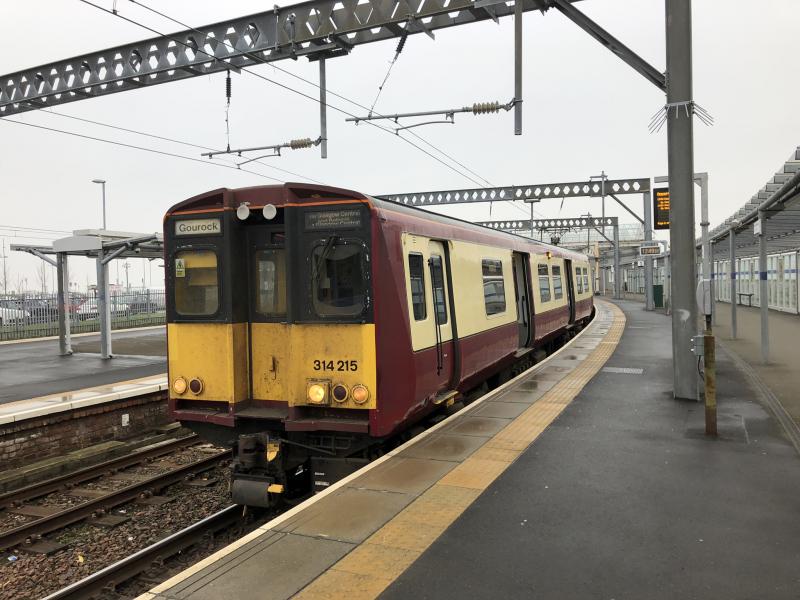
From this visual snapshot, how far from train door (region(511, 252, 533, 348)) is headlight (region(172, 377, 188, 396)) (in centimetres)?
762

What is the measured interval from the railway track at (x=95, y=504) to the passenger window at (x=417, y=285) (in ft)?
13.7

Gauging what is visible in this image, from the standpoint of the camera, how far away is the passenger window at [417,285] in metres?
6.64

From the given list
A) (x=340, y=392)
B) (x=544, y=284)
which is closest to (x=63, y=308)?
(x=544, y=284)

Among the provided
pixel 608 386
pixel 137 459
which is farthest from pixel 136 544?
pixel 608 386

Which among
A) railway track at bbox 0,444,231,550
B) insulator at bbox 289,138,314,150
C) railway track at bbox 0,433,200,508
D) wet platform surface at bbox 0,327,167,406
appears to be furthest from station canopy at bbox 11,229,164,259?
railway track at bbox 0,444,231,550

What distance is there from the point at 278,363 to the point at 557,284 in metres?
11.2

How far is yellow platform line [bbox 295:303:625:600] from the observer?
12.4 ft

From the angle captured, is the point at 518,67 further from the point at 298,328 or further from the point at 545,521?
the point at 545,521

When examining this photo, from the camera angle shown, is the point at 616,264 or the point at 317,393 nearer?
the point at 317,393

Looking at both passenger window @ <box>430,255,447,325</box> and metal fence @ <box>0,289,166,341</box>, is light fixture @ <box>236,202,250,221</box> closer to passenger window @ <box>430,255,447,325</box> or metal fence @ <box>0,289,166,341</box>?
passenger window @ <box>430,255,447,325</box>

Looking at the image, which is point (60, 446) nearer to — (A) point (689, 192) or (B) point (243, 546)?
(B) point (243, 546)

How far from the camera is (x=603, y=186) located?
30.4 metres

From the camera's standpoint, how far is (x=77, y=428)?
1011cm

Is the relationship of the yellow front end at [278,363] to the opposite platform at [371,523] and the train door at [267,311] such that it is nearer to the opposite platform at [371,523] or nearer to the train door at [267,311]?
the train door at [267,311]
